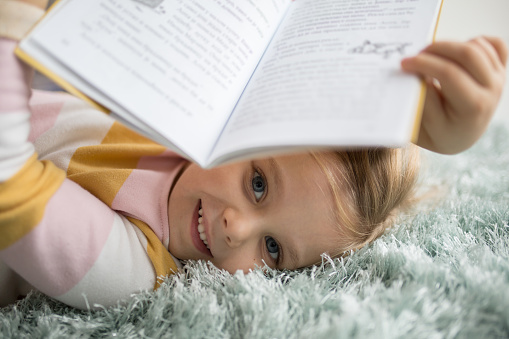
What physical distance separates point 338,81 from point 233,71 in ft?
0.54

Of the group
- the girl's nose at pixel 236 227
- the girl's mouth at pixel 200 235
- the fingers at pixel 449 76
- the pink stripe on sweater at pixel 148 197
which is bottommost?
the girl's mouth at pixel 200 235

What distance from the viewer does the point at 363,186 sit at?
728 millimetres

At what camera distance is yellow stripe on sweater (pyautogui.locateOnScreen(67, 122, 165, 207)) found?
2.38ft

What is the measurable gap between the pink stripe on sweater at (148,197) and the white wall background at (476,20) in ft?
4.88

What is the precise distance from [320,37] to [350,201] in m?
0.28

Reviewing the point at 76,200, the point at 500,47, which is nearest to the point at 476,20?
the point at 500,47

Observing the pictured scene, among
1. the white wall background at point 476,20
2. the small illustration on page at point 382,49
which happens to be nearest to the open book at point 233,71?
the small illustration on page at point 382,49

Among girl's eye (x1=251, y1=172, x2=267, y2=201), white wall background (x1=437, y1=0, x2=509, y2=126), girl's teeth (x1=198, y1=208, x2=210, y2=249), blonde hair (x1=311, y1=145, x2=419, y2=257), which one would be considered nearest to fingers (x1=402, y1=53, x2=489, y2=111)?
blonde hair (x1=311, y1=145, x2=419, y2=257)

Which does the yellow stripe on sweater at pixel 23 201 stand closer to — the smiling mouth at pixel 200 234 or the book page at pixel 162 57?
the book page at pixel 162 57

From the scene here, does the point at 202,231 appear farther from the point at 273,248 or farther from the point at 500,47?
the point at 500,47

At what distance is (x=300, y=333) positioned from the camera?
1.61ft

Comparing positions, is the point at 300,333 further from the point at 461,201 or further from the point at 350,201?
the point at 461,201

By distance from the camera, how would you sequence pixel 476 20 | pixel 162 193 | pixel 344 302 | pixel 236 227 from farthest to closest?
1. pixel 476 20
2. pixel 162 193
3. pixel 236 227
4. pixel 344 302

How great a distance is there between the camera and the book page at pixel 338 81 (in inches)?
18.0
